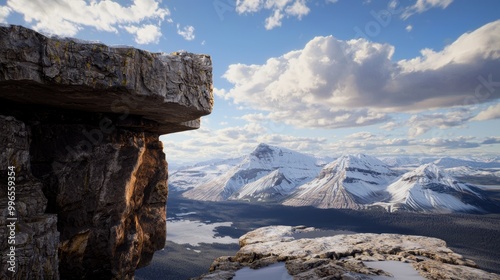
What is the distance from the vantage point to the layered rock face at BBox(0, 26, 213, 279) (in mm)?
12617

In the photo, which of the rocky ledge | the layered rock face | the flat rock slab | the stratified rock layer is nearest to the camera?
the flat rock slab

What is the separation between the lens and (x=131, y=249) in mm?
19578

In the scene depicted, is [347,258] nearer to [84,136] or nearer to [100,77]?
[84,136]

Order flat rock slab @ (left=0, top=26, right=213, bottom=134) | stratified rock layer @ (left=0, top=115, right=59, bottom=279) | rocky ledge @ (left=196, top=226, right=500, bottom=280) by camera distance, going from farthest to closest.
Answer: rocky ledge @ (left=196, top=226, right=500, bottom=280)
stratified rock layer @ (left=0, top=115, right=59, bottom=279)
flat rock slab @ (left=0, top=26, right=213, bottom=134)

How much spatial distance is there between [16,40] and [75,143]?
731 centimetres

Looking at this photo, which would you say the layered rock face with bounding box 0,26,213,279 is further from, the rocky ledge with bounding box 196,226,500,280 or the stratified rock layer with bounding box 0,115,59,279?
the rocky ledge with bounding box 196,226,500,280

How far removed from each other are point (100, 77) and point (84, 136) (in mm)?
6197

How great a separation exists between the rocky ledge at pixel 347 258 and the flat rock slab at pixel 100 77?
11843 mm

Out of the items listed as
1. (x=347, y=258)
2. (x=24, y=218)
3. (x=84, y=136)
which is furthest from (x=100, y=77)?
(x=347, y=258)

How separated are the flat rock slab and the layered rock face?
0.04m

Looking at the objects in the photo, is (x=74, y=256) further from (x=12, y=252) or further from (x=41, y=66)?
(x=41, y=66)

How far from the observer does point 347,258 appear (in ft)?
73.2

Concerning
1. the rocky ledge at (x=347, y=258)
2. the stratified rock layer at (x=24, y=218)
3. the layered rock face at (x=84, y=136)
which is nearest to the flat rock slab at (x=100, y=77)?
the layered rock face at (x=84, y=136)

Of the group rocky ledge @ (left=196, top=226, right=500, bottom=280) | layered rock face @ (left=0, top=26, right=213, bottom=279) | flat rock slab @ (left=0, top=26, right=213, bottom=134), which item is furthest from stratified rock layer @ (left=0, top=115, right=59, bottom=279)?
rocky ledge @ (left=196, top=226, right=500, bottom=280)
